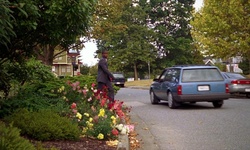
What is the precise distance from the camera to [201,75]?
13.1 metres

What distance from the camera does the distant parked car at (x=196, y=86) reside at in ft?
41.5

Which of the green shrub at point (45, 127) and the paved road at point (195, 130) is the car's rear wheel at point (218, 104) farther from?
the green shrub at point (45, 127)

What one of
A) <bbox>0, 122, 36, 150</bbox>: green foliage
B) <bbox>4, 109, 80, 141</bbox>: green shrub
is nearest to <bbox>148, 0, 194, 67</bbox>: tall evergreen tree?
<bbox>4, 109, 80, 141</bbox>: green shrub

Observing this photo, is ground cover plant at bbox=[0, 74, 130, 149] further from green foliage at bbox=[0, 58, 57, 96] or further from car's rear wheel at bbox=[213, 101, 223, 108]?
car's rear wheel at bbox=[213, 101, 223, 108]

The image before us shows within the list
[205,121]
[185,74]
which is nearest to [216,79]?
[185,74]

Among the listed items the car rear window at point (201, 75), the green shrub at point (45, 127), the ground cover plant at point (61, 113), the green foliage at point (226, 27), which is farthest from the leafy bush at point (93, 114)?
the green foliage at point (226, 27)

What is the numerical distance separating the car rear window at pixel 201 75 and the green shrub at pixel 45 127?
7.74m

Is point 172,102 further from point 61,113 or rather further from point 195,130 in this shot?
point 61,113

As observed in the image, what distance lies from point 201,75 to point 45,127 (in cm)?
850

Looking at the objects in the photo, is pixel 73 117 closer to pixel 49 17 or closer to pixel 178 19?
pixel 49 17

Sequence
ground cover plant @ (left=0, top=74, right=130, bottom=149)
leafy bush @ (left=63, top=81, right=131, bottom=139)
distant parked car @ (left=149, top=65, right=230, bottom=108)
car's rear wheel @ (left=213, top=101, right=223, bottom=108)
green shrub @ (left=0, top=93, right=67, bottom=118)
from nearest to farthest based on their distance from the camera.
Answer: ground cover plant @ (left=0, top=74, right=130, bottom=149)
leafy bush @ (left=63, top=81, right=131, bottom=139)
green shrub @ (left=0, top=93, right=67, bottom=118)
distant parked car @ (left=149, top=65, right=230, bottom=108)
car's rear wheel @ (left=213, top=101, right=223, bottom=108)

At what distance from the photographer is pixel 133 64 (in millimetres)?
61406

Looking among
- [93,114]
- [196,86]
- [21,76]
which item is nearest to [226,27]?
[196,86]

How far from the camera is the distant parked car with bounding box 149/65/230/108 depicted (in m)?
12.6
